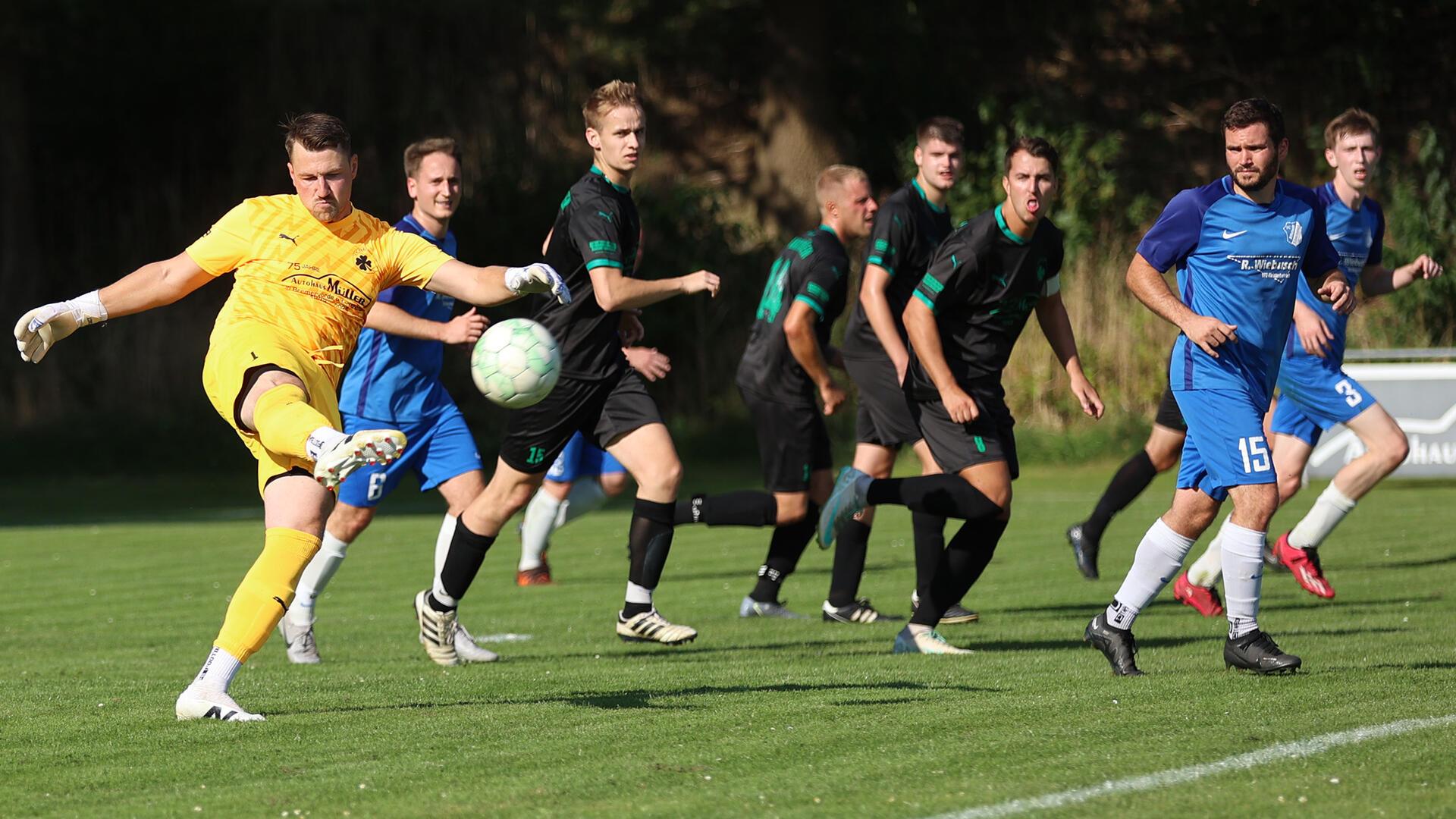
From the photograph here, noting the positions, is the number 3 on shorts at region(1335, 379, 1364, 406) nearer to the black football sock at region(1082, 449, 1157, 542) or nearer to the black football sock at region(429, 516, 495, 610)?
the black football sock at region(1082, 449, 1157, 542)

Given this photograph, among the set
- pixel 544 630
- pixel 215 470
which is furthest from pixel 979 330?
pixel 215 470

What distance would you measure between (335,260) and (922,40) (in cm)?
2546

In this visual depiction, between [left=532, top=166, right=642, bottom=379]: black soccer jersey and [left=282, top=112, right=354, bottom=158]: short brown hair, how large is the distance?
1.62m

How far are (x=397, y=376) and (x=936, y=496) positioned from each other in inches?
101

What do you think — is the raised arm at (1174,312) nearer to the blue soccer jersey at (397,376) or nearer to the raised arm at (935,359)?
the raised arm at (935,359)

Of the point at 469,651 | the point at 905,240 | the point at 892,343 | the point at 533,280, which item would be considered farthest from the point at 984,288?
the point at 469,651

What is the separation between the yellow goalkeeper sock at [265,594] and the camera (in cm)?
550

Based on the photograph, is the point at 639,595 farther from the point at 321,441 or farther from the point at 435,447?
the point at 321,441

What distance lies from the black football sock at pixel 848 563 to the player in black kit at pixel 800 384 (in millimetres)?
294

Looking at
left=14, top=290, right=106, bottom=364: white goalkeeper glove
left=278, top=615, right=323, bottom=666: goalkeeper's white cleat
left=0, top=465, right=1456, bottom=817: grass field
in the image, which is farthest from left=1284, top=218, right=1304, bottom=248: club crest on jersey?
left=278, top=615, right=323, bottom=666: goalkeeper's white cleat

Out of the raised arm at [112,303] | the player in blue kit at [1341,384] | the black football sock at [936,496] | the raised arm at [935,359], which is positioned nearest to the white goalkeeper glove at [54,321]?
the raised arm at [112,303]

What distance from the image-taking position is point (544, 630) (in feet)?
28.7

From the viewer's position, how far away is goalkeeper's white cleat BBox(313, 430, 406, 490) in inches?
198

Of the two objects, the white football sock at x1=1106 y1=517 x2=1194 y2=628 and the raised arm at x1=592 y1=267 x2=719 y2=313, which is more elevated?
the raised arm at x1=592 y1=267 x2=719 y2=313
